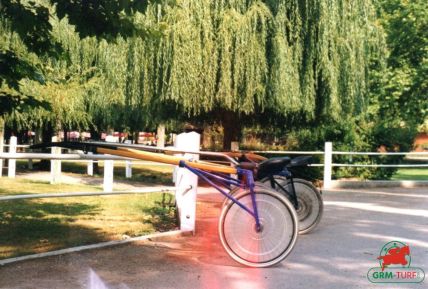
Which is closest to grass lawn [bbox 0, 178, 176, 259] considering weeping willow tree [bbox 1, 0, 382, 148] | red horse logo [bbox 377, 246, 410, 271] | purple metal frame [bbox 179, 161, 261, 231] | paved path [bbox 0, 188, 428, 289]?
paved path [bbox 0, 188, 428, 289]

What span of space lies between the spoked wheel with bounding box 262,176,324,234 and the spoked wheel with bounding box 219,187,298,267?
6.04 feet

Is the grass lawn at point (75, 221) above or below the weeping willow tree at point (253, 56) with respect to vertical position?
below

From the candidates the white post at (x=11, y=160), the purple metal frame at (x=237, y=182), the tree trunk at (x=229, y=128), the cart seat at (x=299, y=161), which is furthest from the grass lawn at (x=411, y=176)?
the purple metal frame at (x=237, y=182)

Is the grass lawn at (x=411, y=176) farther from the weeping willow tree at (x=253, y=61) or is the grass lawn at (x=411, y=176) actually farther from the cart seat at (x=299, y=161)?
the cart seat at (x=299, y=161)

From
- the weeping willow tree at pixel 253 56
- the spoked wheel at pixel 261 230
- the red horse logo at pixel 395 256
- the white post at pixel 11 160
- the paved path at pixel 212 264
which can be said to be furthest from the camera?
the white post at pixel 11 160

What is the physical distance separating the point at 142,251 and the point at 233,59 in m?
7.17

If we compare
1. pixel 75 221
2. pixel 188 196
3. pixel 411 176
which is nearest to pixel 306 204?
pixel 188 196

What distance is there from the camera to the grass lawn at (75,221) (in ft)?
21.7

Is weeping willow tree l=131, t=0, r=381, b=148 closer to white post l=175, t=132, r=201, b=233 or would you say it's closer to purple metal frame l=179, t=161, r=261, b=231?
white post l=175, t=132, r=201, b=233

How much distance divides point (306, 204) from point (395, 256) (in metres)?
1.73

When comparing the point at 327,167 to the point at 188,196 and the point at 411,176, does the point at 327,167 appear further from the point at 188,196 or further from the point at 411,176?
the point at 411,176

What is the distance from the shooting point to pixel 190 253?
20.0 feet

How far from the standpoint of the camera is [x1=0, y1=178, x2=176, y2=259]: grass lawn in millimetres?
6614

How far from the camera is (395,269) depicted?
5453 mm
